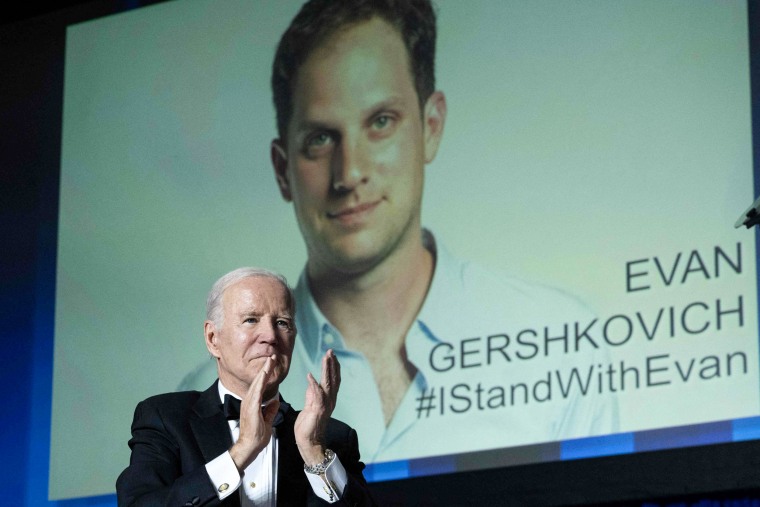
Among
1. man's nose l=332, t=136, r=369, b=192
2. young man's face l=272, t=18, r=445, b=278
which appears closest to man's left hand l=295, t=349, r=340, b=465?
young man's face l=272, t=18, r=445, b=278

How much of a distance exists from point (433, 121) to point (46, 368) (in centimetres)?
186

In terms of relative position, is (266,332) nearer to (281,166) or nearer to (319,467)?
(319,467)

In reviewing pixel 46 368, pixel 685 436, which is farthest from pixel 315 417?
pixel 46 368

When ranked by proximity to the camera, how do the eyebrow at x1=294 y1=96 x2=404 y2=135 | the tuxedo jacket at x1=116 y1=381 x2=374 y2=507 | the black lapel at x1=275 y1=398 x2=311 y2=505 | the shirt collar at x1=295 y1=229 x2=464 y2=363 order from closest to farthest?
the tuxedo jacket at x1=116 y1=381 x2=374 y2=507 < the black lapel at x1=275 y1=398 x2=311 y2=505 < the shirt collar at x1=295 y1=229 x2=464 y2=363 < the eyebrow at x1=294 y1=96 x2=404 y2=135

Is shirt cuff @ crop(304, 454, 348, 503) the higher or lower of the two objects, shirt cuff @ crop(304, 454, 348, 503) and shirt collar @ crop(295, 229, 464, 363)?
the lower

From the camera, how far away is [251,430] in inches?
106

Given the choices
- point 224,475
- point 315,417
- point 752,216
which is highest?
point 752,216

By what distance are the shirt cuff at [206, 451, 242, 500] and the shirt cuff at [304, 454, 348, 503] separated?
183mm

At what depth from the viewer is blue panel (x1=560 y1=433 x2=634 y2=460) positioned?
14.9 feet

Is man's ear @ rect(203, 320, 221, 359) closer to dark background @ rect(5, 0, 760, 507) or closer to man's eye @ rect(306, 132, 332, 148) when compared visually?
dark background @ rect(5, 0, 760, 507)

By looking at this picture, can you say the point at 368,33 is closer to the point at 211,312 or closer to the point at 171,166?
the point at 171,166

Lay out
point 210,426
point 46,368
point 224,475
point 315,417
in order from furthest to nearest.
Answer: point 46,368 < point 210,426 < point 315,417 < point 224,475

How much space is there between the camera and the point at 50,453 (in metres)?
5.56

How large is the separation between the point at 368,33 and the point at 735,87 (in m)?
1.43
